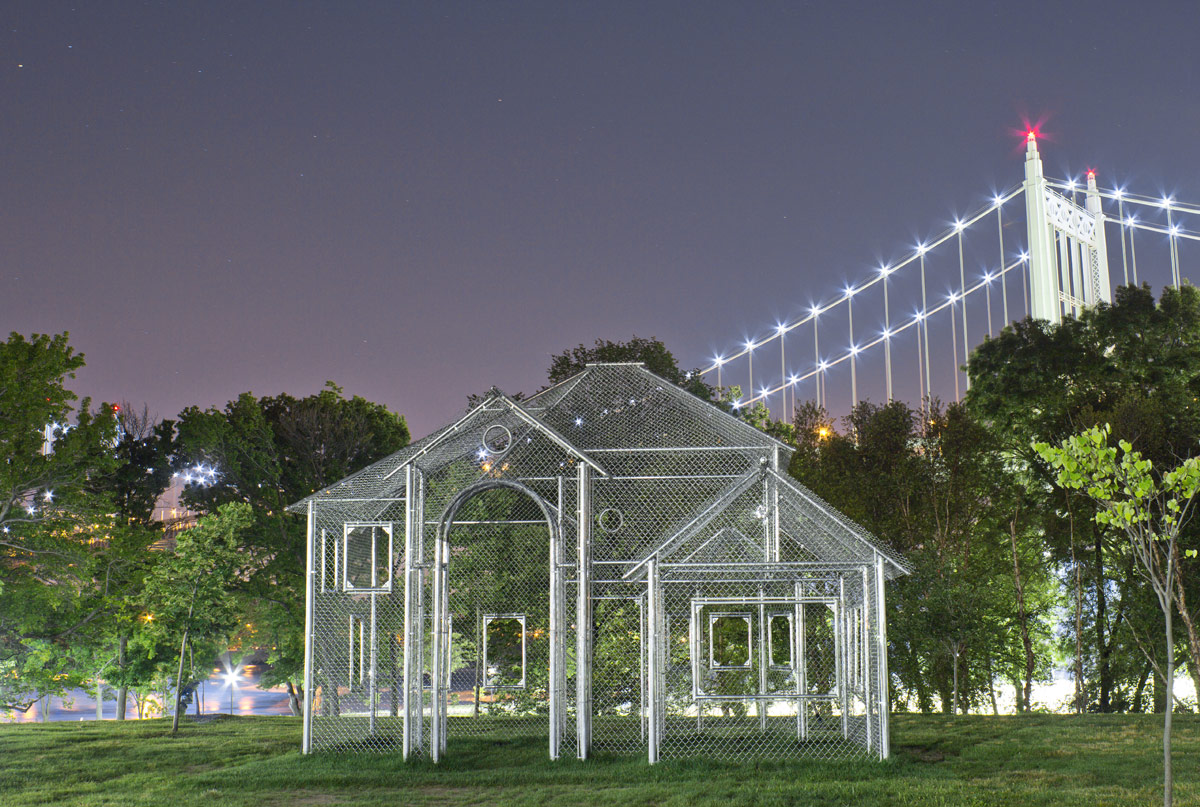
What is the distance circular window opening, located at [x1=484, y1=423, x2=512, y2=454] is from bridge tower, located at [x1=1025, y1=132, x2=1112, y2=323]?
77.8 ft

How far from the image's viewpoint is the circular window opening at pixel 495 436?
14930 mm

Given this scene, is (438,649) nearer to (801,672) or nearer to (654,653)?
(654,653)

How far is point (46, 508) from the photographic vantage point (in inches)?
898

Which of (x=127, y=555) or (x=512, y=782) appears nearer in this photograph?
(x=512, y=782)

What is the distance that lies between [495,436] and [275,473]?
61.0 ft

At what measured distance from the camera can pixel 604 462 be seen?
16.8 meters

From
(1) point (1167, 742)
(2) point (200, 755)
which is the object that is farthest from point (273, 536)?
(1) point (1167, 742)

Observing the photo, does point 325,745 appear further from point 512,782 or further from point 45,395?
point 45,395

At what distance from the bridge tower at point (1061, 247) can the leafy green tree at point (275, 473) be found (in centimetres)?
2234

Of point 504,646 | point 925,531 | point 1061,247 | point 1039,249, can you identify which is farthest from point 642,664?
point 1061,247

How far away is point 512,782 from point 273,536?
64.3 feet

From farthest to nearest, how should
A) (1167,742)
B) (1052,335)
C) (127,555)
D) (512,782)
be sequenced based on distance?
(1052,335) < (127,555) < (512,782) < (1167,742)

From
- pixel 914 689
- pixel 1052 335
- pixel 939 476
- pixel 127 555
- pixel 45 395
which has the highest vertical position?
pixel 1052 335

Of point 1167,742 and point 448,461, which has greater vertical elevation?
point 448,461
